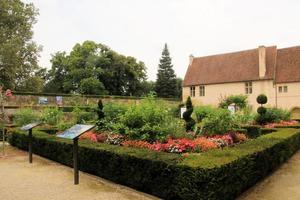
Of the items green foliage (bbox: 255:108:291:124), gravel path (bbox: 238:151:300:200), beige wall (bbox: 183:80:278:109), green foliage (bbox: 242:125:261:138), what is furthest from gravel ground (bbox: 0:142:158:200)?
beige wall (bbox: 183:80:278:109)

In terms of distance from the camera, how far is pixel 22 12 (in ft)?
92.2

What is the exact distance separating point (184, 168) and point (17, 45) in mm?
25396

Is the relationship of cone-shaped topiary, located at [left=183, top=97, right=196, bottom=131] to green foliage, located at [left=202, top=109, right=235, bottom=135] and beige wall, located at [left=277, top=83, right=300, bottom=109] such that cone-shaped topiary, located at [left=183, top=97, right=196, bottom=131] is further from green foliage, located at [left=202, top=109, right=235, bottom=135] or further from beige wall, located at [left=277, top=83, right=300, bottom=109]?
beige wall, located at [left=277, top=83, right=300, bottom=109]

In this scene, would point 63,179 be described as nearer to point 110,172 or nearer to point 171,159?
point 110,172

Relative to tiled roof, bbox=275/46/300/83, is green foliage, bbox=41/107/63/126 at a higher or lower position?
lower

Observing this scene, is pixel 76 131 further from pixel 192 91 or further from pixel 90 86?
pixel 90 86

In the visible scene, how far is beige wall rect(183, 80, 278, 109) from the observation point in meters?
29.2

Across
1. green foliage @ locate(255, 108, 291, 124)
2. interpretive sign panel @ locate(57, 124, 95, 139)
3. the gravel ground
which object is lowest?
the gravel ground

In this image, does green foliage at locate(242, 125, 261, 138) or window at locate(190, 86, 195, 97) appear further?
window at locate(190, 86, 195, 97)

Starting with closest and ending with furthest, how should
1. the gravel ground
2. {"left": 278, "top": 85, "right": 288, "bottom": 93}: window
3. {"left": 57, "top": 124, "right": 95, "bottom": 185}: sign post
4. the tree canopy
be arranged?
1. the gravel ground
2. {"left": 57, "top": 124, "right": 95, "bottom": 185}: sign post
3. {"left": 278, "top": 85, "right": 288, "bottom": 93}: window
4. the tree canopy

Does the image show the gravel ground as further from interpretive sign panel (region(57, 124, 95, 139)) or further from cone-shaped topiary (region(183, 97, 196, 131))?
cone-shaped topiary (region(183, 97, 196, 131))

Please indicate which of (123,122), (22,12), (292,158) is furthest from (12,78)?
(292,158)

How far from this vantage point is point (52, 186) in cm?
611

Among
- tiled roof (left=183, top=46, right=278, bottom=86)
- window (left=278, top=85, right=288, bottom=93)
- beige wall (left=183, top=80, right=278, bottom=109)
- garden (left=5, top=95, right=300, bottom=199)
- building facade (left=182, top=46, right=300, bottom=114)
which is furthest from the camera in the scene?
tiled roof (left=183, top=46, right=278, bottom=86)
